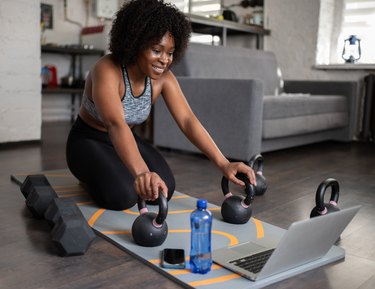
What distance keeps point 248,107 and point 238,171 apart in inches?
53.0

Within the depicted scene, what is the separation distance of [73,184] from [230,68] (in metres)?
1.89

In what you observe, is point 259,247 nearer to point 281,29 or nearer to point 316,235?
point 316,235

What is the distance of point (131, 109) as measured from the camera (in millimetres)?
1833

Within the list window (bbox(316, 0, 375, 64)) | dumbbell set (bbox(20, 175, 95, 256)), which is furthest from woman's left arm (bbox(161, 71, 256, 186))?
window (bbox(316, 0, 375, 64))

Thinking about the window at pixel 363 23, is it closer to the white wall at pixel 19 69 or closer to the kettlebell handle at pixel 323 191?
the white wall at pixel 19 69

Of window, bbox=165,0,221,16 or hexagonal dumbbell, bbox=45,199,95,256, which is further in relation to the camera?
window, bbox=165,0,221,16

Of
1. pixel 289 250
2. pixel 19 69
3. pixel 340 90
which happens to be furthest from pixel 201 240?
pixel 340 90

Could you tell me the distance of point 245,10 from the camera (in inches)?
209

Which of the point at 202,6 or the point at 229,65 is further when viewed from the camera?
the point at 202,6

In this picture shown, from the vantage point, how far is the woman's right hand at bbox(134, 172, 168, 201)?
4.36 ft

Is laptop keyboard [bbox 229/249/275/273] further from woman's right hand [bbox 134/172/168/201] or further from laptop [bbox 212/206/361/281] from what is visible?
woman's right hand [bbox 134/172/168/201]

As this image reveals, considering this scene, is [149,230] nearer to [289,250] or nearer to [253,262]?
[253,262]

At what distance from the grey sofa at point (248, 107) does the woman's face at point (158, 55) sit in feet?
4.54

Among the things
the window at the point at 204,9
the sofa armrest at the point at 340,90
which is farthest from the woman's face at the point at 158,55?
the window at the point at 204,9
